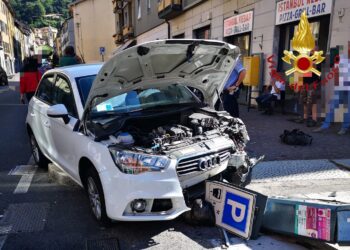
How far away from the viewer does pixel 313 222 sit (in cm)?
314

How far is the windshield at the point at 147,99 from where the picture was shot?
417cm

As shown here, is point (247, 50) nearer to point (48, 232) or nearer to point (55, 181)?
point (55, 181)

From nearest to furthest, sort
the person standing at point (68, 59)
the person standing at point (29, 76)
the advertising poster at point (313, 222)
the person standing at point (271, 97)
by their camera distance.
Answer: the advertising poster at point (313, 222) → the person standing at point (68, 59) → the person standing at point (29, 76) → the person standing at point (271, 97)

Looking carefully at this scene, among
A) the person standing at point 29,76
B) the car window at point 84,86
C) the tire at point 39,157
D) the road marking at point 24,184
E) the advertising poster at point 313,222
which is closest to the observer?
the advertising poster at point 313,222

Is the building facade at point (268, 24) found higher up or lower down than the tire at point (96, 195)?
higher up

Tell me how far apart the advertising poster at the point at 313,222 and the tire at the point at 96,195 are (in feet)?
6.04

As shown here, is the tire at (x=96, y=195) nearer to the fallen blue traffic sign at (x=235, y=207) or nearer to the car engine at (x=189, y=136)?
the car engine at (x=189, y=136)

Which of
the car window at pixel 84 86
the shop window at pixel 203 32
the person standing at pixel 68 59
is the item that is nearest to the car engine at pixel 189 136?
the car window at pixel 84 86

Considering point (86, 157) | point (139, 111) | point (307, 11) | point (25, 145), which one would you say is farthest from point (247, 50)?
point (86, 157)

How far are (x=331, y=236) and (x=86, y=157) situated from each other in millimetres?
2455

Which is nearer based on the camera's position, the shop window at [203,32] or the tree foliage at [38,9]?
the shop window at [203,32]

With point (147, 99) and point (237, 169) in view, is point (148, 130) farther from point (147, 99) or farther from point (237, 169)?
point (237, 169)

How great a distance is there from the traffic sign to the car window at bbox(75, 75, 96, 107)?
1844mm

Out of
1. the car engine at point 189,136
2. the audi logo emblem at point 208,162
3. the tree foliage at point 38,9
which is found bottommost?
the audi logo emblem at point 208,162
